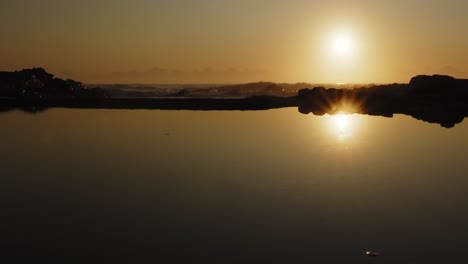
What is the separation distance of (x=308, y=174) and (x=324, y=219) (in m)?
5.22

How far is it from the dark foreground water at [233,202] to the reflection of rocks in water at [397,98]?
103ft

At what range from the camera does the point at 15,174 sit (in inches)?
645

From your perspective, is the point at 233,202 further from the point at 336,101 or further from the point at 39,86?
the point at 39,86

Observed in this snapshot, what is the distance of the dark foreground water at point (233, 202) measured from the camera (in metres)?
9.27

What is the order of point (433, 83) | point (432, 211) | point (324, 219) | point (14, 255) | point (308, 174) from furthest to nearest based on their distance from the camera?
point (433, 83)
point (308, 174)
point (432, 211)
point (324, 219)
point (14, 255)

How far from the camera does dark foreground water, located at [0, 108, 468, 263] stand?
9.27m

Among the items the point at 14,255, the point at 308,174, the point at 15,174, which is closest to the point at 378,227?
the point at 308,174

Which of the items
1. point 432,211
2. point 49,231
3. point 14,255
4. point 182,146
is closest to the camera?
point 14,255

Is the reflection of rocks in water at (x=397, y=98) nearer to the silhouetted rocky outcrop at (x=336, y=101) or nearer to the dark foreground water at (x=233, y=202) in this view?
the silhouetted rocky outcrop at (x=336, y=101)

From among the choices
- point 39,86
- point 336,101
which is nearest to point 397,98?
point 336,101

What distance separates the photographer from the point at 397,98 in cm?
5931

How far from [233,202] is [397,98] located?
50.4m

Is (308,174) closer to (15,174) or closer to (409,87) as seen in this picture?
(15,174)

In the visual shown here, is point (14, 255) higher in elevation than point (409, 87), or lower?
lower
